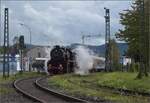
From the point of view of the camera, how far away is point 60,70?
6144cm

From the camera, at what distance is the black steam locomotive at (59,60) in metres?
60.2

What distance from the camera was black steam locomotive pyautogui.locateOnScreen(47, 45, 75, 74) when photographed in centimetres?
6022

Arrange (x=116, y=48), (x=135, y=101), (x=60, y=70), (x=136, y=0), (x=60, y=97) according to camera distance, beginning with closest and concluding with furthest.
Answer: (x=135, y=101)
(x=60, y=97)
(x=60, y=70)
(x=136, y=0)
(x=116, y=48)

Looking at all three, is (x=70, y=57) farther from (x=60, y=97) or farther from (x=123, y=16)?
(x=60, y=97)

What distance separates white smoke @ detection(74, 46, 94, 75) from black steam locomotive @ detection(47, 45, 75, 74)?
146 inches

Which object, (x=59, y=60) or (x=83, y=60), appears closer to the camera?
(x=59, y=60)

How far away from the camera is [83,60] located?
67375 millimetres

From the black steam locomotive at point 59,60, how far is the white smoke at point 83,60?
3.71 metres

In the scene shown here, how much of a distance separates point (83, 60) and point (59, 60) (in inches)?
301

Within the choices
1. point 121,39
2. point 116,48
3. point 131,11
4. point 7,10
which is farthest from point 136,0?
point 116,48

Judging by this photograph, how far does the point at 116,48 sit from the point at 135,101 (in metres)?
106

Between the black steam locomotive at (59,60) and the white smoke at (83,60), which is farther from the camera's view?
the white smoke at (83,60)

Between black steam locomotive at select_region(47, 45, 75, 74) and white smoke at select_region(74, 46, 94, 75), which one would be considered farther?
white smoke at select_region(74, 46, 94, 75)

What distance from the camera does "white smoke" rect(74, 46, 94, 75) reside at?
66500 millimetres
